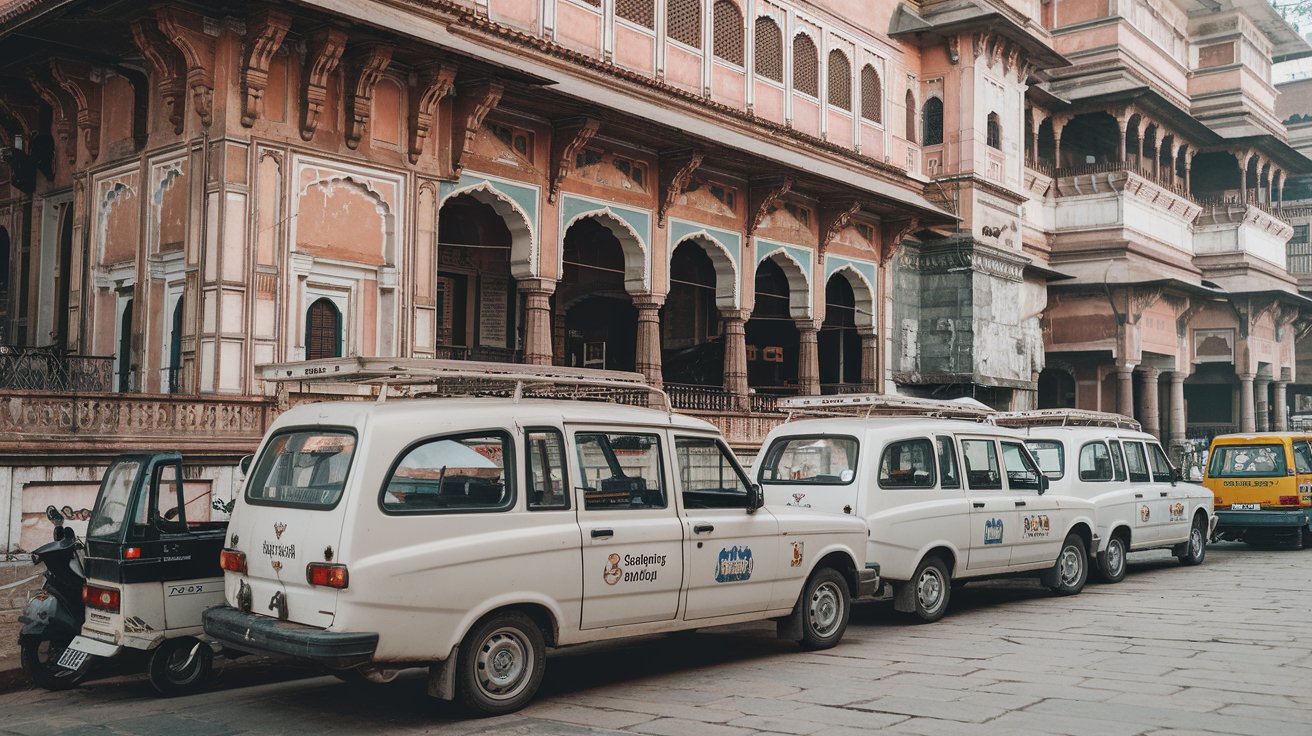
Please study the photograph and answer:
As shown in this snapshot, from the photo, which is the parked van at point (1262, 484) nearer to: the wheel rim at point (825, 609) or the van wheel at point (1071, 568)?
the van wheel at point (1071, 568)

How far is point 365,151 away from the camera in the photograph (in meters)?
14.8

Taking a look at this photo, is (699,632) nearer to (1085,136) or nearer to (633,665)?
(633,665)

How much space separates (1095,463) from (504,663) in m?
9.13

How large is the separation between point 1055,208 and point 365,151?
2191 centimetres

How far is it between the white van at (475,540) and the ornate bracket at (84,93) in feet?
33.1

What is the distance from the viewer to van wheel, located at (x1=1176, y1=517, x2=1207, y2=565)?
51.8 feet

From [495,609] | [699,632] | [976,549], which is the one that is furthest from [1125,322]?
[495,609]

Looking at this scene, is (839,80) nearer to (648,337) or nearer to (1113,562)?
(648,337)

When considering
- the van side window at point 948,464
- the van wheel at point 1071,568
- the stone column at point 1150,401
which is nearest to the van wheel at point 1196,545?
the van wheel at point 1071,568

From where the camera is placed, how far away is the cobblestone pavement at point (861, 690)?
6.70 meters

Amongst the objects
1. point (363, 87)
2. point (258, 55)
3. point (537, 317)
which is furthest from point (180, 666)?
point (537, 317)

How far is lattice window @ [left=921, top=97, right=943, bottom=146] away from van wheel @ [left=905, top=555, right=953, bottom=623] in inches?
687

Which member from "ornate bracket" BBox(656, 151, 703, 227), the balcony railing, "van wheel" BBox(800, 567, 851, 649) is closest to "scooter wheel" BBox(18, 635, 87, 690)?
"van wheel" BBox(800, 567, 851, 649)

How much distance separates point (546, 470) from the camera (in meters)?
7.37
